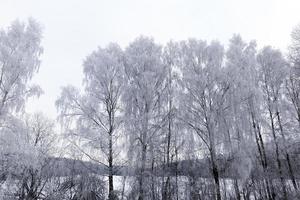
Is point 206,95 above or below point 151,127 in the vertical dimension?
above

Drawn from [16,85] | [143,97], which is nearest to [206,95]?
[143,97]

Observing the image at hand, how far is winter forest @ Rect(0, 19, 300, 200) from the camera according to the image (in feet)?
32.5

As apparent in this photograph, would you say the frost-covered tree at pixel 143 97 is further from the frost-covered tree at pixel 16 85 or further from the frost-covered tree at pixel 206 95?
the frost-covered tree at pixel 16 85

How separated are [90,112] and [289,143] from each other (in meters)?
11.1

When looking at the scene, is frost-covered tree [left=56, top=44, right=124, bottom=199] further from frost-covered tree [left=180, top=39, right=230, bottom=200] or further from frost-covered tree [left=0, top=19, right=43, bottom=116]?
frost-covered tree [left=180, top=39, right=230, bottom=200]

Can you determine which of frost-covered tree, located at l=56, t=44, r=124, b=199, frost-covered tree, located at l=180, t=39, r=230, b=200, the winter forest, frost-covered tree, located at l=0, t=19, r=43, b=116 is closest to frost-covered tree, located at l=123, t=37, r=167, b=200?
the winter forest

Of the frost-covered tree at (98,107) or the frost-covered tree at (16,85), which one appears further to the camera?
the frost-covered tree at (98,107)

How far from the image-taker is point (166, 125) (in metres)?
11.9

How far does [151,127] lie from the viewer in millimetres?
11094

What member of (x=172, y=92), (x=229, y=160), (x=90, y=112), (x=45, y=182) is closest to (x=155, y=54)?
(x=172, y=92)

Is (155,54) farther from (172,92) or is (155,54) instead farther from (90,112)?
(90,112)

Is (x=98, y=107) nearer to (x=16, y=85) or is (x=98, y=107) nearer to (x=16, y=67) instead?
(x=16, y=85)

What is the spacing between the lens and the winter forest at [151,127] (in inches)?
390

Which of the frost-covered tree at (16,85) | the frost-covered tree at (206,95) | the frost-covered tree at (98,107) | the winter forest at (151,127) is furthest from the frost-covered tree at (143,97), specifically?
the frost-covered tree at (16,85)
